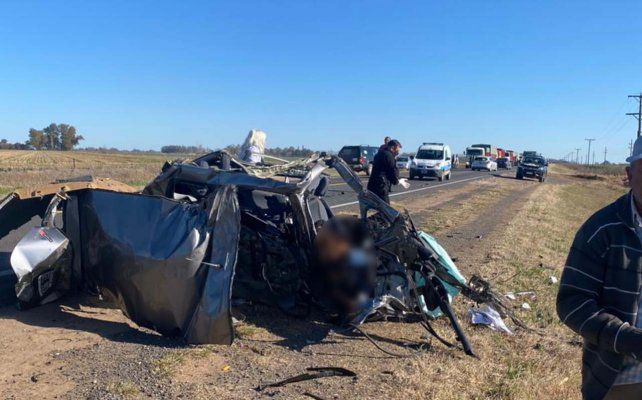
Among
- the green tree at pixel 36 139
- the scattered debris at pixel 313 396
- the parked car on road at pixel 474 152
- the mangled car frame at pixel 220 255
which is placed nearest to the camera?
the scattered debris at pixel 313 396

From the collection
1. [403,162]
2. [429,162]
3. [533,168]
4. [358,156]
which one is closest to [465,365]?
[429,162]

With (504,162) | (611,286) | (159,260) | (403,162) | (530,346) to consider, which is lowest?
(530,346)

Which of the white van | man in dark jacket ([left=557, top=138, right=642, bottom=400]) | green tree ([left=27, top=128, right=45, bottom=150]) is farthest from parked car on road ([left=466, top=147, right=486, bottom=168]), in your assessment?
green tree ([left=27, top=128, right=45, bottom=150])

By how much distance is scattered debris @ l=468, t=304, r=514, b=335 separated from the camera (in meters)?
5.40

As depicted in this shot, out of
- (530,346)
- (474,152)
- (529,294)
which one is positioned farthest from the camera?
(474,152)

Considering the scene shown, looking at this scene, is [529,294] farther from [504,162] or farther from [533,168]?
[504,162]

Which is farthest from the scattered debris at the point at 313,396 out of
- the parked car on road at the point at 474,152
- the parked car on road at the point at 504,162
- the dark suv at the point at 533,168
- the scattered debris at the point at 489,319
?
the parked car on road at the point at 504,162

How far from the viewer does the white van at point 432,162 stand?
32.9m

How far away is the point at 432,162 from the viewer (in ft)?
108

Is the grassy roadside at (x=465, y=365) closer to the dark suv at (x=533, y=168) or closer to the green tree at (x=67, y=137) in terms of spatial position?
the dark suv at (x=533, y=168)

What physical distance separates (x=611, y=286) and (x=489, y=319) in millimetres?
3421

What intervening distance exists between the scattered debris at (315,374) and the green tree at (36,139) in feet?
407

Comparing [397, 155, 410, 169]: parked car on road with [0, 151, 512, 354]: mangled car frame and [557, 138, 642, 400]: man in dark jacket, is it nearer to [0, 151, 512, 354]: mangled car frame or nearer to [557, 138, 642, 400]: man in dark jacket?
[0, 151, 512, 354]: mangled car frame

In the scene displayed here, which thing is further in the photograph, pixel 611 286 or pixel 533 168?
pixel 533 168
